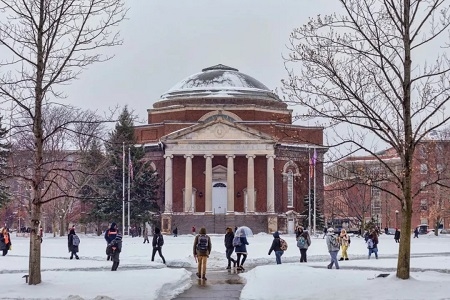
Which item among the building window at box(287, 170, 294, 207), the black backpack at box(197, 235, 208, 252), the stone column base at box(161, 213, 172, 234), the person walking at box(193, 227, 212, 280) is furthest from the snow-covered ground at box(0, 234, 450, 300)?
the building window at box(287, 170, 294, 207)

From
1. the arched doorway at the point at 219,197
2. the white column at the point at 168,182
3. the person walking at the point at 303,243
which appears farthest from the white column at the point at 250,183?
the person walking at the point at 303,243

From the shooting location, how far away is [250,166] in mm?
69125

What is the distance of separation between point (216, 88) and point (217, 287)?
193ft

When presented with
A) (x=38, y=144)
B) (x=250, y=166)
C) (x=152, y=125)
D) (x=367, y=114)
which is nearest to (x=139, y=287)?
(x=38, y=144)

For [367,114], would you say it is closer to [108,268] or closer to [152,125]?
[108,268]

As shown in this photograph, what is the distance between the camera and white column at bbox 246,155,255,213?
225 feet

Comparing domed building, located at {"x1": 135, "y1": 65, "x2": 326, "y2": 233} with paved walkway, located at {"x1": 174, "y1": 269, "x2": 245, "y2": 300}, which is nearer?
paved walkway, located at {"x1": 174, "y1": 269, "x2": 245, "y2": 300}

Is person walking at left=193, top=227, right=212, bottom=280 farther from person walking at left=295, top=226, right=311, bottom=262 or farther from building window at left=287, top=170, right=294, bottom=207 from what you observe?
building window at left=287, top=170, right=294, bottom=207

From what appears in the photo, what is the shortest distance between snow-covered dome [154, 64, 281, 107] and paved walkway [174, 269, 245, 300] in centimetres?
5210

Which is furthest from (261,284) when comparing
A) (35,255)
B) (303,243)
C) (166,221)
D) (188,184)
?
(188,184)

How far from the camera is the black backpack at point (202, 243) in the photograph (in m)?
22.3

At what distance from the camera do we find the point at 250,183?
2712 inches

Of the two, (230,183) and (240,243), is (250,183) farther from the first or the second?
(240,243)

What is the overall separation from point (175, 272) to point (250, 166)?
154 feet
